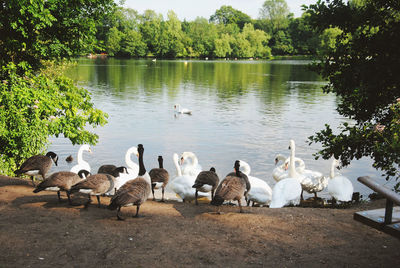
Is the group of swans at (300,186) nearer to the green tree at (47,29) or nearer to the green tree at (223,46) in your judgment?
the green tree at (47,29)

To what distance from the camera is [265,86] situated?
5575cm

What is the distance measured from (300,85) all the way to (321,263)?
2144 inches

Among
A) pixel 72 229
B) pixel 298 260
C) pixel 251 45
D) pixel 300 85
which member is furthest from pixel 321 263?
pixel 251 45

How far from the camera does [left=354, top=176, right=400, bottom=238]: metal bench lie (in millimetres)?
5309

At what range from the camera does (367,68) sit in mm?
7594

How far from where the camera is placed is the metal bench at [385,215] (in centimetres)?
531

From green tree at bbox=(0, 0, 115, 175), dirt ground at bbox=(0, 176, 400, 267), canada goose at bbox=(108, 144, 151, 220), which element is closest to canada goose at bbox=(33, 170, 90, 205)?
dirt ground at bbox=(0, 176, 400, 267)

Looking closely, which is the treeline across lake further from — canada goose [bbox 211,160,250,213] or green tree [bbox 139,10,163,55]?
canada goose [bbox 211,160,250,213]

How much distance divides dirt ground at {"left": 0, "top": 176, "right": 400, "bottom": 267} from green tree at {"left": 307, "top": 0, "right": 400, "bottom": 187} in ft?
5.74

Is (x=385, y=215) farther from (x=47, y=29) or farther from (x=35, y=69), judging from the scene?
(x=35, y=69)

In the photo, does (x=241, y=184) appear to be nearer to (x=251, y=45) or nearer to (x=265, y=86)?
(x=265, y=86)

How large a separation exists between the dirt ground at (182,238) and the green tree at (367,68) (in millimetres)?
1748

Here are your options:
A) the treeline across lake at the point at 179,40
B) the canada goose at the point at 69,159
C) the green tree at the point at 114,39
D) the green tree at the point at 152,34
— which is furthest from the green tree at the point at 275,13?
the canada goose at the point at 69,159

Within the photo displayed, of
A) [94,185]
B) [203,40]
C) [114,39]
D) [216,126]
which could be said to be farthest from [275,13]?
[94,185]
